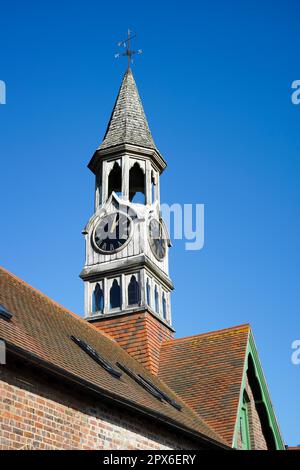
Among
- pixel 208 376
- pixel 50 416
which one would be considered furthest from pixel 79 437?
pixel 208 376

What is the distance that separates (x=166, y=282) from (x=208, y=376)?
4879 mm

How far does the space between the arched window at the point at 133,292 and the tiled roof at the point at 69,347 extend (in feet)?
7.98

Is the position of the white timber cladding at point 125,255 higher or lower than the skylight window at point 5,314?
higher

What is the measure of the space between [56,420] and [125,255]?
12736 millimetres

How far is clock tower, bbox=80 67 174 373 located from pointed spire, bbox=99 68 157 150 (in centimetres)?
5

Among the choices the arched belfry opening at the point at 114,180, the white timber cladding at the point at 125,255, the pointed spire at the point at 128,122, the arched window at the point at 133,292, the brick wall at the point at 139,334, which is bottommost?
the brick wall at the point at 139,334

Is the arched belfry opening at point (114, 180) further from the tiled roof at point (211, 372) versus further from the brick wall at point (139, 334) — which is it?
the tiled roof at point (211, 372)

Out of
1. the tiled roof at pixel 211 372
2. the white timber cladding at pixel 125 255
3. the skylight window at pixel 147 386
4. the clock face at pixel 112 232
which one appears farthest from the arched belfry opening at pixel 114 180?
the skylight window at pixel 147 386

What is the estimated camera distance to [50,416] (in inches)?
443

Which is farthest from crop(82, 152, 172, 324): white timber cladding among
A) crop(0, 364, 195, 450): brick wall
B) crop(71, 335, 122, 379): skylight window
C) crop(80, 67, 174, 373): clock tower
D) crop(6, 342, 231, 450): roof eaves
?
crop(0, 364, 195, 450): brick wall

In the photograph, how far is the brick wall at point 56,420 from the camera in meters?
10.3

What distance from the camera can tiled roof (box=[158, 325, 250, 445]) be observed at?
19.3 m

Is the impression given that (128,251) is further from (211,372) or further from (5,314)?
(5,314)

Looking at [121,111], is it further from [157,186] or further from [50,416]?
[50,416]
